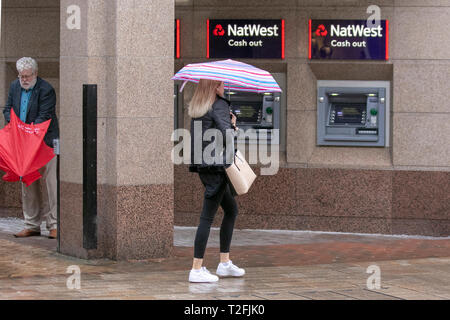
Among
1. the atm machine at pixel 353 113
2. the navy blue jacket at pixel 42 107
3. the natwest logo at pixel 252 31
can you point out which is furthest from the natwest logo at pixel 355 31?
the navy blue jacket at pixel 42 107

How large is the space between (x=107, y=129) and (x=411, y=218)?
4.27 meters

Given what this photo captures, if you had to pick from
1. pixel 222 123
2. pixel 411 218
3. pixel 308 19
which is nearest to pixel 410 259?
pixel 411 218

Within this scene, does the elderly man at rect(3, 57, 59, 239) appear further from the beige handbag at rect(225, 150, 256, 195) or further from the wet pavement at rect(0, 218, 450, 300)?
the beige handbag at rect(225, 150, 256, 195)

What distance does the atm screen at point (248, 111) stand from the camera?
37.8 ft

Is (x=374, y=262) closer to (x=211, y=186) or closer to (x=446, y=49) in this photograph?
(x=211, y=186)

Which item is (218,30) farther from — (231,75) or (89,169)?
(231,75)

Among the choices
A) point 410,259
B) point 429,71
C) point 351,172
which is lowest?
point 410,259

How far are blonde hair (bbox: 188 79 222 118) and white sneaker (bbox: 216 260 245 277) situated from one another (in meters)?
1.37

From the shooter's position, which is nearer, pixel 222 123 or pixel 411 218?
pixel 222 123

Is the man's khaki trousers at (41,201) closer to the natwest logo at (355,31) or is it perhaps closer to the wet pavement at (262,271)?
the wet pavement at (262,271)

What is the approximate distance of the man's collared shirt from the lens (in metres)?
9.91

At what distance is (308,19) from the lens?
1125 cm

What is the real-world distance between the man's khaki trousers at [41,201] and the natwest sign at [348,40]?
3.58 meters

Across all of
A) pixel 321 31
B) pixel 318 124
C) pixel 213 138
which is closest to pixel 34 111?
pixel 213 138
